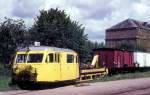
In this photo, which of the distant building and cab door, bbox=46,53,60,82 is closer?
cab door, bbox=46,53,60,82

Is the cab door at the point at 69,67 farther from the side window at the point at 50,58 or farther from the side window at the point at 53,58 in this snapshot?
the side window at the point at 50,58

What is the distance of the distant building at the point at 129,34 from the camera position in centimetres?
12319

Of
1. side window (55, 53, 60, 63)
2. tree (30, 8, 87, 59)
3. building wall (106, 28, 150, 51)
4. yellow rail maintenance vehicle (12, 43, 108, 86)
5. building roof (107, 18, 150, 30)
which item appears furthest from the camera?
building roof (107, 18, 150, 30)

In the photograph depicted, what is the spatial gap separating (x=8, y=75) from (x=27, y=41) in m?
8.94

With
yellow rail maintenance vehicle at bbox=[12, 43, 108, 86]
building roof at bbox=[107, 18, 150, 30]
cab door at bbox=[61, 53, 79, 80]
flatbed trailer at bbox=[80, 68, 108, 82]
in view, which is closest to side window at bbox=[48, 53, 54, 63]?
yellow rail maintenance vehicle at bbox=[12, 43, 108, 86]

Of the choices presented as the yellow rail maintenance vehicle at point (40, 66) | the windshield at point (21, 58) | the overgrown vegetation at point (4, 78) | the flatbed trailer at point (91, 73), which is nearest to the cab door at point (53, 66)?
the yellow rail maintenance vehicle at point (40, 66)

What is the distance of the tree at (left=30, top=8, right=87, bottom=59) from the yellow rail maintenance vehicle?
2820 centimetres

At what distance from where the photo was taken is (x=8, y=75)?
32875 millimetres

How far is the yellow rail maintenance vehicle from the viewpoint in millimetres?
23906

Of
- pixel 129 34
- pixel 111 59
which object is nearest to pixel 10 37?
pixel 111 59

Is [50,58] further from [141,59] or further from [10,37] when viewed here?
[141,59]

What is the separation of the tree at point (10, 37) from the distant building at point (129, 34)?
80328 mm

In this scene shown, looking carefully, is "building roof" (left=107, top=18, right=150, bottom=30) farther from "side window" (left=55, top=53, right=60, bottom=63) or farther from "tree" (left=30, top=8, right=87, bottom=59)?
"side window" (left=55, top=53, right=60, bottom=63)

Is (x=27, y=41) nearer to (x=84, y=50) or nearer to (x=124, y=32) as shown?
(x=84, y=50)
